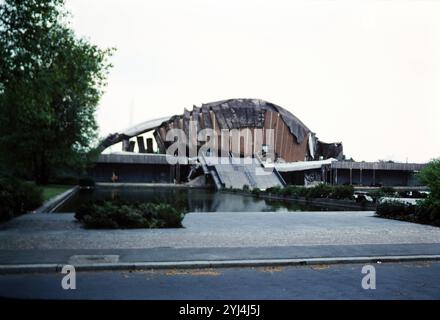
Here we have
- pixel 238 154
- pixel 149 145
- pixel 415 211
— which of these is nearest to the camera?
pixel 415 211

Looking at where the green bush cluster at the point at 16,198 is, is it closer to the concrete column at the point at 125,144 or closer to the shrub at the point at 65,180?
the shrub at the point at 65,180

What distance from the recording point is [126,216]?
1450 cm

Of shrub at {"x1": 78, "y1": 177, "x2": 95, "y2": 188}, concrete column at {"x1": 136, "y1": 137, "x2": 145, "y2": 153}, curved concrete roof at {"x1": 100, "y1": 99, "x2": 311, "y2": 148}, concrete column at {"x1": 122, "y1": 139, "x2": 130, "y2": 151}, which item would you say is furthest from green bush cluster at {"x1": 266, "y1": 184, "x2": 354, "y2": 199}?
concrete column at {"x1": 122, "y1": 139, "x2": 130, "y2": 151}

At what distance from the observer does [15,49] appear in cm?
1692

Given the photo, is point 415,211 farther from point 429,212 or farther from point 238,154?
point 238,154

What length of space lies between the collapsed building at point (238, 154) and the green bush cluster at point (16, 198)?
139ft

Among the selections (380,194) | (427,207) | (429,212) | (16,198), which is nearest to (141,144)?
(380,194)

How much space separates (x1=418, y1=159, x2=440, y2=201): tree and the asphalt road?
972 centimetres

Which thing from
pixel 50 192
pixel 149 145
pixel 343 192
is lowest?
pixel 50 192

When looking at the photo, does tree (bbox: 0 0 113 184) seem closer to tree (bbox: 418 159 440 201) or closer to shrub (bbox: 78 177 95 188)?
tree (bbox: 418 159 440 201)

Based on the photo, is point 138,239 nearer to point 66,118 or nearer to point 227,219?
point 227,219

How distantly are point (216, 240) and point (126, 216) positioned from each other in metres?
4.02
